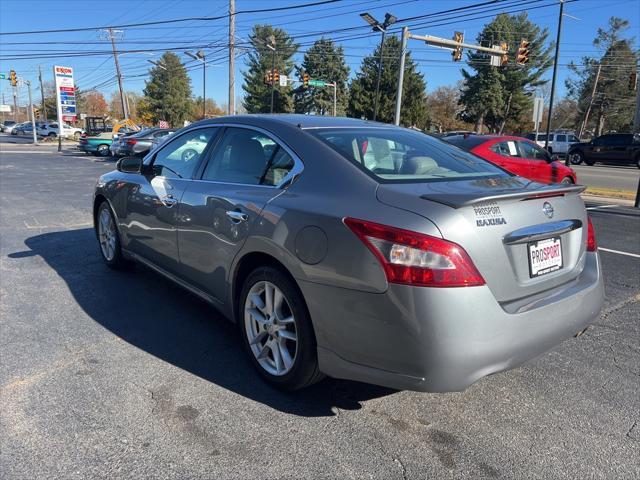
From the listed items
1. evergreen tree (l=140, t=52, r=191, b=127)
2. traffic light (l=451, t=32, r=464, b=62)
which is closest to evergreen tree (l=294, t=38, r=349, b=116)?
evergreen tree (l=140, t=52, r=191, b=127)

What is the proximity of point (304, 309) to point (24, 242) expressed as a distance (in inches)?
211

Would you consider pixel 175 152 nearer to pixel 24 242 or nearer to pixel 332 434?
pixel 332 434

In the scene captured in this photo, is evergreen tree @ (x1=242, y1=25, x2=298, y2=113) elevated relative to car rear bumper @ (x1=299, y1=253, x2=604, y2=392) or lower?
elevated

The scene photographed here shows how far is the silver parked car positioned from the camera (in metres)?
2.19

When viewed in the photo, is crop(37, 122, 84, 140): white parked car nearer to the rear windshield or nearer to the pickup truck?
the pickup truck

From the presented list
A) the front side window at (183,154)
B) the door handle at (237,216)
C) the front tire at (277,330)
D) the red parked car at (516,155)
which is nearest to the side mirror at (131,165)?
the front side window at (183,154)

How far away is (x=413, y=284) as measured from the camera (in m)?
2.16

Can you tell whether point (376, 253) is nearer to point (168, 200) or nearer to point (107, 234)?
point (168, 200)

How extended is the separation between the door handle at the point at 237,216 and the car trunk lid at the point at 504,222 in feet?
2.99

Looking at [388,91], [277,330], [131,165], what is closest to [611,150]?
[131,165]

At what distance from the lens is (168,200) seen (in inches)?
150

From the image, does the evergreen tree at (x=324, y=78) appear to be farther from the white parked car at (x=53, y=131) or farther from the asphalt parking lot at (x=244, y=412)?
the asphalt parking lot at (x=244, y=412)

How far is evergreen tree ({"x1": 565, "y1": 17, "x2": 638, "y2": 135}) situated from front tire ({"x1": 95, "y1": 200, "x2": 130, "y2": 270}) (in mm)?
66995

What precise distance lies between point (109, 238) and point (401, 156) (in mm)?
3404
